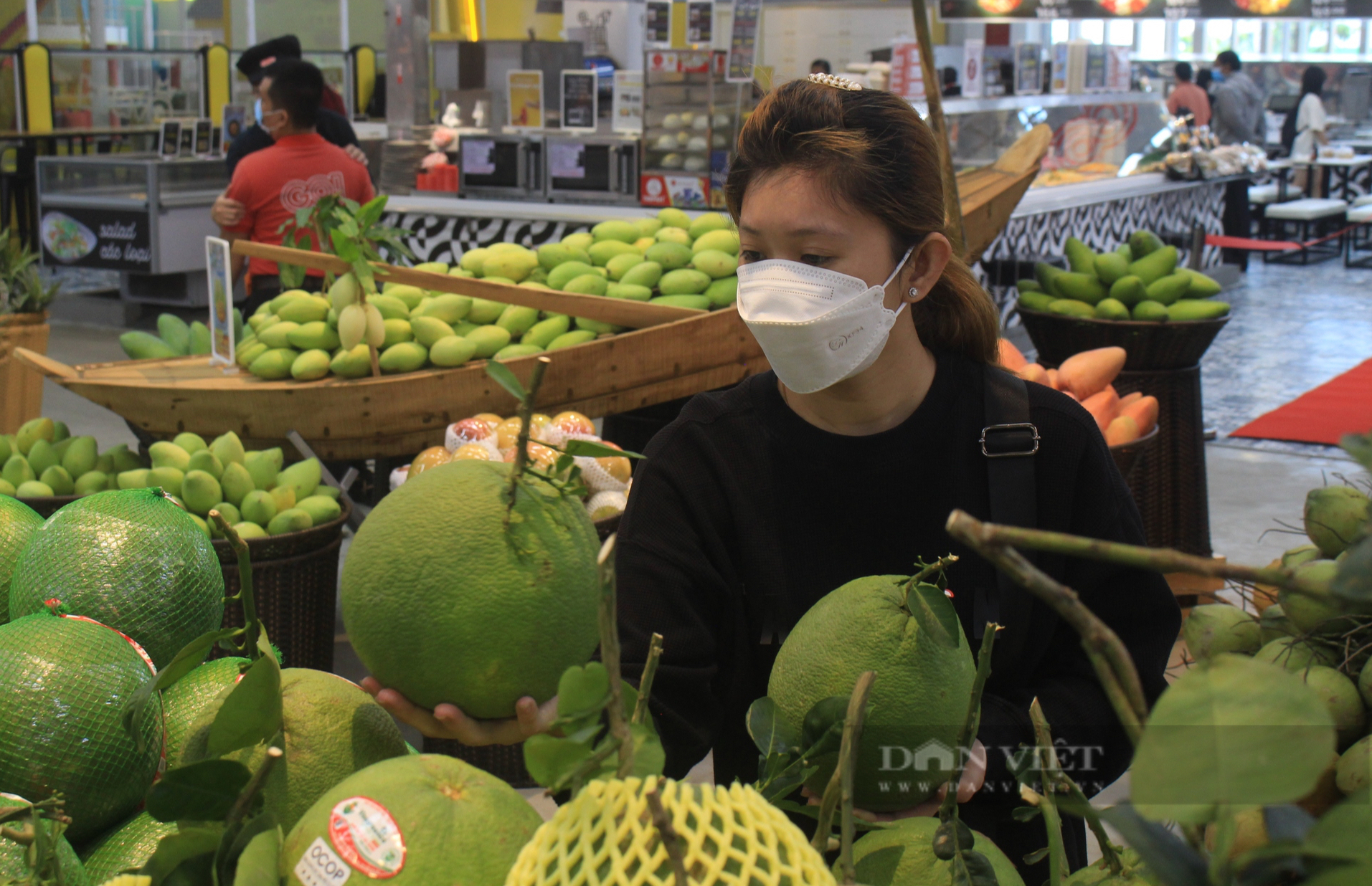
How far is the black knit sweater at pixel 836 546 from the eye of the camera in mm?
1303

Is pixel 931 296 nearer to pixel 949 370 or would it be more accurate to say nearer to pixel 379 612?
pixel 949 370

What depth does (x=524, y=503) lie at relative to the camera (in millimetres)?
882

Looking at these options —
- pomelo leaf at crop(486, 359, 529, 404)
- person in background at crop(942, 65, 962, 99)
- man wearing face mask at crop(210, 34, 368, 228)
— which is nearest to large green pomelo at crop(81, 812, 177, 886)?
pomelo leaf at crop(486, 359, 529, 404)

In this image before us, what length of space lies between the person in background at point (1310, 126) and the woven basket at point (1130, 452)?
11.5m

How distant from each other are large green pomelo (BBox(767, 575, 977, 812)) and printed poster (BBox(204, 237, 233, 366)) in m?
2.90

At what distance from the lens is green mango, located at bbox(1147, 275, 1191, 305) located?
3881mm

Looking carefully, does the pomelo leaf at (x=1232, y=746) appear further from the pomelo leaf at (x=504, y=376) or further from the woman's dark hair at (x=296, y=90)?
the woman's dark hair at (x=296, y=90)

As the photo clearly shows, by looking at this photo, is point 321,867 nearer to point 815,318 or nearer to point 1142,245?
point 815,318

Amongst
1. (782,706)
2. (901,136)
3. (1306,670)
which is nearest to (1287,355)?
(1306,670)

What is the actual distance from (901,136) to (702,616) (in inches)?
22.8

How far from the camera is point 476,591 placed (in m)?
0.86

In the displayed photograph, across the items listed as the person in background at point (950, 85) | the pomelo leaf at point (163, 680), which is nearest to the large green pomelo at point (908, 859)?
the pomelo leaf at point (163, 680)

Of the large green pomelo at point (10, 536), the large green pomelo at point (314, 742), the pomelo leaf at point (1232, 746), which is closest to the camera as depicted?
the pomelo leaf at point (1232, 746)

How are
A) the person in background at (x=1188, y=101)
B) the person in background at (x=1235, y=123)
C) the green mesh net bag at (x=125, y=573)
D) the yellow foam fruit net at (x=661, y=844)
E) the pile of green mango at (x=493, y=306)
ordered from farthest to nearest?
the person in background at (x=1188, y=101) < the person in background at (x=1235, y=123) < the pile of green mango at (x=493, y=306) < the green mesh net bag at (x=125, y=573) < the yellow foam fruit net at (x=661, y=844)
